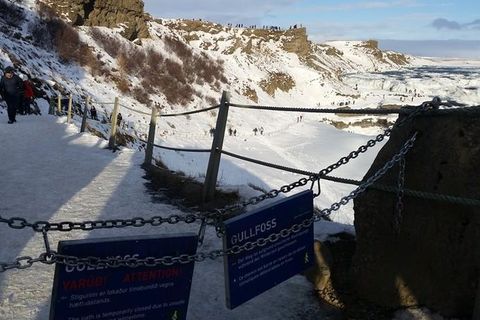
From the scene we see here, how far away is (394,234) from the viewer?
335 centimetres

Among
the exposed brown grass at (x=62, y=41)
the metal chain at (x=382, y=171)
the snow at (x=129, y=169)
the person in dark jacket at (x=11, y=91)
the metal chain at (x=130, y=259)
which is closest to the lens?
the metal chain at (x=130, y=259)

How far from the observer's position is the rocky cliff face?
3406cm

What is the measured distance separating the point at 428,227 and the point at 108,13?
37467mm

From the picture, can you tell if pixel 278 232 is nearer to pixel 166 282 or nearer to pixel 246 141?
pixel 166 282

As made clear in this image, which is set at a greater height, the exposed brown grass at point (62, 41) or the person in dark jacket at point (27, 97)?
the exposed brown grass at point (62, 41)

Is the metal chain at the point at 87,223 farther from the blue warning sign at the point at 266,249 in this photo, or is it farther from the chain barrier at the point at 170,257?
the blue warning sign at the point at 266,249

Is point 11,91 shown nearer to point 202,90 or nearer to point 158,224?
point 158,224

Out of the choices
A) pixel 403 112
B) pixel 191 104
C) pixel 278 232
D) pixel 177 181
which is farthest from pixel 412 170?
pixel 191 104

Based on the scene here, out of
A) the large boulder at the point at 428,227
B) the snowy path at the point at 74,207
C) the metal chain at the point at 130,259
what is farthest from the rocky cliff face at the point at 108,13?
the metal chain at the point at 130,259

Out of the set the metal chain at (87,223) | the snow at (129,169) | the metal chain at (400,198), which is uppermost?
the metal chain at (400,198)

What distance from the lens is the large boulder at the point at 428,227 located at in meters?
3.02

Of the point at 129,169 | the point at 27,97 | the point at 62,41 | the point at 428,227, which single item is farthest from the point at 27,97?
the point at 62,41

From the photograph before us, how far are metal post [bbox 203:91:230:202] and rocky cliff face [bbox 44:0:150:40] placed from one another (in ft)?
102

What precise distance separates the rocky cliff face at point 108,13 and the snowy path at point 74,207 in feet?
81.8
